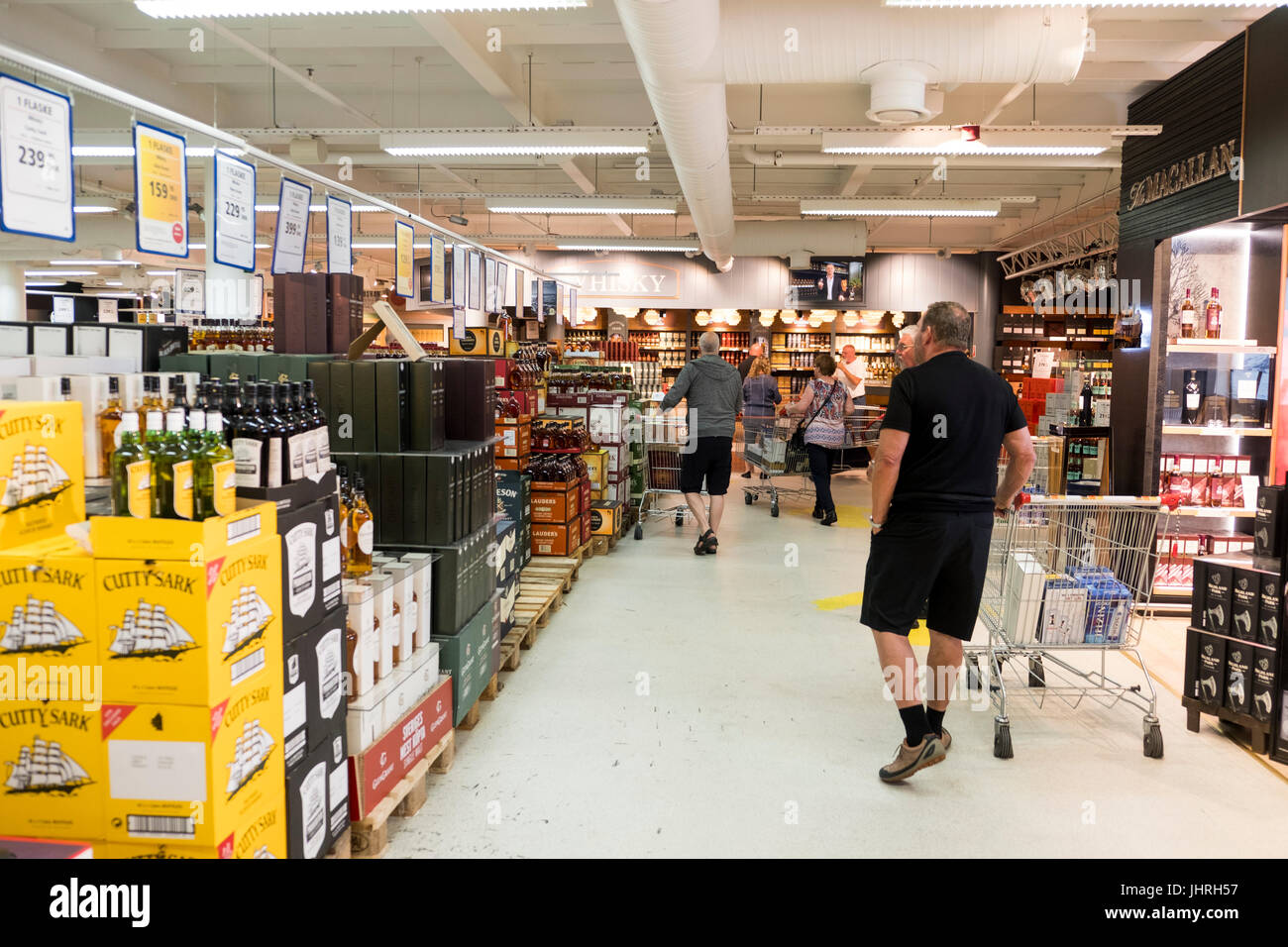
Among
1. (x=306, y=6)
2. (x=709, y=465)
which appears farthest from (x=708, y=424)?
(x=306, y=6)

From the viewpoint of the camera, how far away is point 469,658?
3920 millimetres

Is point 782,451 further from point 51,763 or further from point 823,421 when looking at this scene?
point 51,763

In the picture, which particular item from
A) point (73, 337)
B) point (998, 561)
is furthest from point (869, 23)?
point (73, 337)

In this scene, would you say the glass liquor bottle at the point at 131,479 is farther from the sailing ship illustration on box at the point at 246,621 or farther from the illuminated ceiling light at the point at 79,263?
the illuminated ceiling light at the point at 79,263

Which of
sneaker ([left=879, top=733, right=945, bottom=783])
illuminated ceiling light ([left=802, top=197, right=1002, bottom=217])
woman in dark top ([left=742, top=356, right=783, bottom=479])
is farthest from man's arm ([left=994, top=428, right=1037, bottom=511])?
illuminated ceiling light ([left=802, top=197, right=1002, bottom=217])

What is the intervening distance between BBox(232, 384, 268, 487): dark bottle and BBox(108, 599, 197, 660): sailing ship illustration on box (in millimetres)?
433

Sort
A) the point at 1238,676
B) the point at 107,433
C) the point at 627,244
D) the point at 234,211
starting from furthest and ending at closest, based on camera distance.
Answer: the point at 627,244, the point at 234,211, the point at 1238,676, the point at 107,433

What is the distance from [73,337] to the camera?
3.58 meters

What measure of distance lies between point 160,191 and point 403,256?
9.77 feet

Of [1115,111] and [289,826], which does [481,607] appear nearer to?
[289,826]

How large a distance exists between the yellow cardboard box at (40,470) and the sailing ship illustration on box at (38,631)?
0.53ft

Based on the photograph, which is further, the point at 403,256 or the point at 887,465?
the point at 403,256

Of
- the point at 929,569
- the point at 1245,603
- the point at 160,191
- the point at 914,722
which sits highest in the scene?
the point at 160,191
